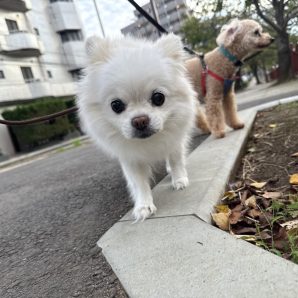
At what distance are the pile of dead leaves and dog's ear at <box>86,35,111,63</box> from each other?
1.13m

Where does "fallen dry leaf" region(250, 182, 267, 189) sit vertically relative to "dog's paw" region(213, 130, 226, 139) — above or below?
below

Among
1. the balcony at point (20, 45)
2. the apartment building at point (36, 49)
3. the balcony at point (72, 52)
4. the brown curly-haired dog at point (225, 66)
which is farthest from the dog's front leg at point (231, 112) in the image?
the balcony at point (72, 52)

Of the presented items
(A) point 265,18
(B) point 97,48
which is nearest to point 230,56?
(B) point 97,48

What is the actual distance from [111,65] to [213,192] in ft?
3.15

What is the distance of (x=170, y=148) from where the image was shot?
2312mm

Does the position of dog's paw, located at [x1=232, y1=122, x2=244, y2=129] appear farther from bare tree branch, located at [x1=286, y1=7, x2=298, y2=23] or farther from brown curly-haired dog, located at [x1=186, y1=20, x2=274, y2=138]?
bare tree branch, located at [x1=286, y1=7, x2=298, y2=23]

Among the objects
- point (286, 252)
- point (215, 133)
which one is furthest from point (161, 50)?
point (215, 133)

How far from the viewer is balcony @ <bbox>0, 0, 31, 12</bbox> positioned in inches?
891

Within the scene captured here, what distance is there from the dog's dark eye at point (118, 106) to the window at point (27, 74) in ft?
76.7

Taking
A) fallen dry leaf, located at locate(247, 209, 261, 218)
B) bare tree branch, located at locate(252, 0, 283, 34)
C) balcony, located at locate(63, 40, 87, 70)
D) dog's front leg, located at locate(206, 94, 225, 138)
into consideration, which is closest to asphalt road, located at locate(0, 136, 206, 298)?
fallen dry leaf, located at locate(247, 209, 261, 218)

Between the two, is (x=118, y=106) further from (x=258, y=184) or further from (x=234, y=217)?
(x=258, y=184)

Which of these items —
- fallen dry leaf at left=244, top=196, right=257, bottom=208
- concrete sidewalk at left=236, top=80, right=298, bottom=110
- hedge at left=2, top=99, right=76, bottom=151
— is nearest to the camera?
fallen dry leaf at left=244, top=196, right=257, bottom=208

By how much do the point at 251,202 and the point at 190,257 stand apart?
2.27ft

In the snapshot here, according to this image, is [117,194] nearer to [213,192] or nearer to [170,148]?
[170,148]
